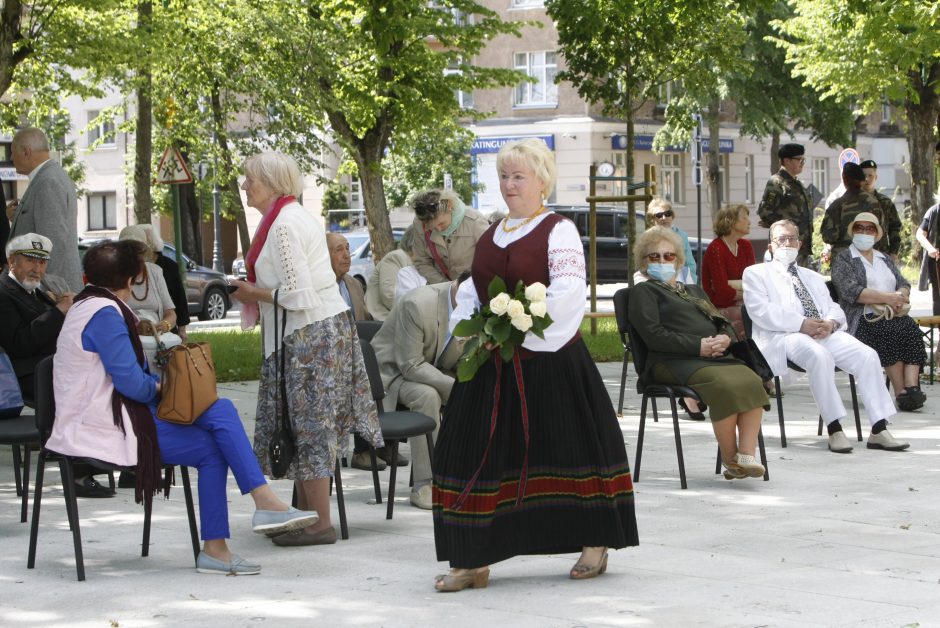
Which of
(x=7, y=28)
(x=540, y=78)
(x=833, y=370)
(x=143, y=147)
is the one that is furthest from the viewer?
(x=540, y=78)

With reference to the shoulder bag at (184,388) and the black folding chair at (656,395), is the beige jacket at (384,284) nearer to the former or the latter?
the black folding chair at (656,395)

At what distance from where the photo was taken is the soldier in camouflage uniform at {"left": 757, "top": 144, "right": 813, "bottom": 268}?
1400 cm

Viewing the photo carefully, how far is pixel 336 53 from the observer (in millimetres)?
24859

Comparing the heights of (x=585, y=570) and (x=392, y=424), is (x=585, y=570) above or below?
below

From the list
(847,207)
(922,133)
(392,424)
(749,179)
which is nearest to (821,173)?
(749,179)

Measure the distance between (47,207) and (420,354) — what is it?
2.69m

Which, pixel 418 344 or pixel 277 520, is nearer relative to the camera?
pixel 277 520

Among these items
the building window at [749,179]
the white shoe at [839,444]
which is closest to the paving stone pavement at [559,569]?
the white shoe at [839,444]

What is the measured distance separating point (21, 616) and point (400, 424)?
8.33 feet

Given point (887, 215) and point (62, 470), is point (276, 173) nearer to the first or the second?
point (62, 470)

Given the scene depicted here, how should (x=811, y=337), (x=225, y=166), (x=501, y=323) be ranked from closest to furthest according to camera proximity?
→ (x=501, y=323) → (x=811, y=337) → (x=225, y=166)

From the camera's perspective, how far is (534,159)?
6.25 m

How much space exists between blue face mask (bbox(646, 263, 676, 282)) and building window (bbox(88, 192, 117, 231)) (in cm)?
5046

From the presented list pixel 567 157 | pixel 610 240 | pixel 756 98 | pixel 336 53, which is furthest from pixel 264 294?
pixel 567 157
